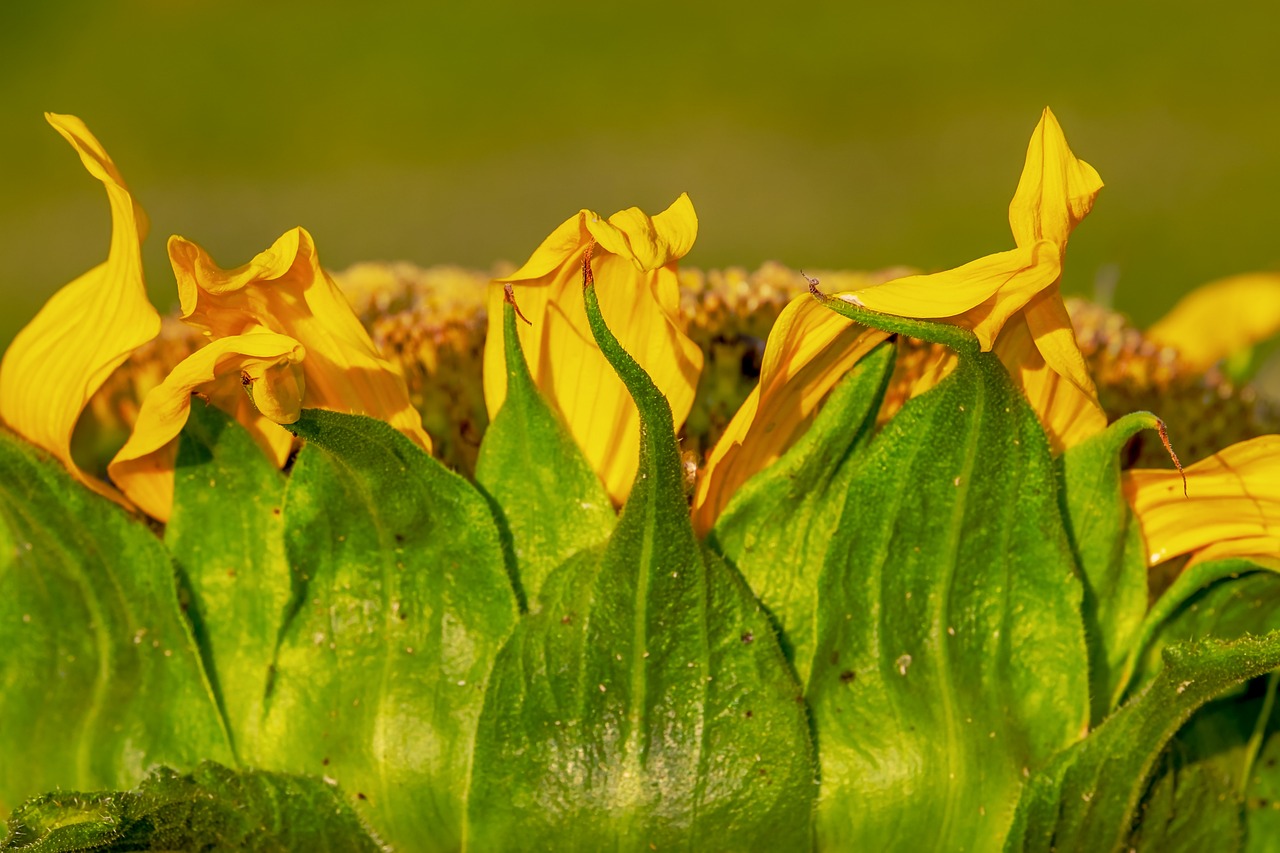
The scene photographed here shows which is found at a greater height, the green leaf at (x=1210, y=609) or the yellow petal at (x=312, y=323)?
the yellow petal at (x=312, y=323)

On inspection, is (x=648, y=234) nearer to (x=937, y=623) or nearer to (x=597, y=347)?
(x=597, y=347)

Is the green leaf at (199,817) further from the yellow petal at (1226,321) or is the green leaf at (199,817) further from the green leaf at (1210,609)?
the yellow petal at (1226,321)

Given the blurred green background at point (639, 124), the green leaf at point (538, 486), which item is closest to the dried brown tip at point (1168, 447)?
the green leaf at point (538, 486)

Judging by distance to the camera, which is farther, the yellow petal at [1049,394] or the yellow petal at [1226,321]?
the yellow petal at [1226,321]

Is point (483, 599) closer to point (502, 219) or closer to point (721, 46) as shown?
point (502, 219)

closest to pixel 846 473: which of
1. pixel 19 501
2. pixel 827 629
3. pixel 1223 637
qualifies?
pixel 827 629

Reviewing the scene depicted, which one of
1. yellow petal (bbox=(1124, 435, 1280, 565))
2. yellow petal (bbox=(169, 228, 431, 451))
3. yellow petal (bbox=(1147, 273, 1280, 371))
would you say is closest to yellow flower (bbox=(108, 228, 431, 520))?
yellow petal (bbox=(169, 228, 431, 451))
